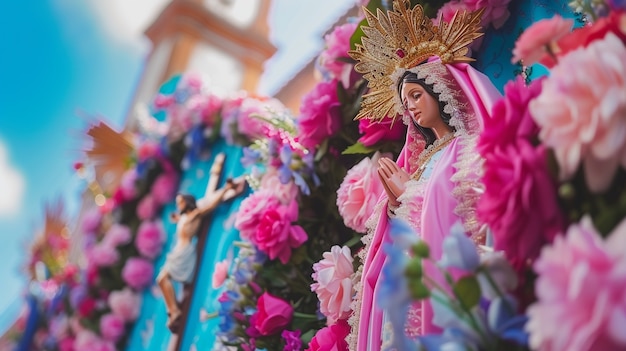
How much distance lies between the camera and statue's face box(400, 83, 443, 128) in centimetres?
119

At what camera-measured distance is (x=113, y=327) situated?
9.66 feet

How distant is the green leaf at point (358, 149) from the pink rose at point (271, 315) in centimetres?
41

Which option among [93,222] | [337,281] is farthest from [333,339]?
[93,222]

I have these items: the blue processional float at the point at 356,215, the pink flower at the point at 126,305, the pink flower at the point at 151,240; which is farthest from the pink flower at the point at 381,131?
the pink flower at the point at 126,305

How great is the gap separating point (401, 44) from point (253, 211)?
66 centimetres

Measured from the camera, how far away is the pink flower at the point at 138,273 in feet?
9.81

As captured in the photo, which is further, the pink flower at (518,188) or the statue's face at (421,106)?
the statue's face at (421,106)

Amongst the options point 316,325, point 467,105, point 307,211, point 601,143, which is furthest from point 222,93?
point 601,143

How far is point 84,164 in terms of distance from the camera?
375 cm

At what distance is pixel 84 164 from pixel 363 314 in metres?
3.03

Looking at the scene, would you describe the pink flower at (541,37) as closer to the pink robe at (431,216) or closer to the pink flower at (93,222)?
the pink robe at (431,216)

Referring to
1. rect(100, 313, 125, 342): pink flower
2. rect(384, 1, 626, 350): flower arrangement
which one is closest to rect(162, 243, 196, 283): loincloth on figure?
rect(100, 313, 125, 342): pink flower

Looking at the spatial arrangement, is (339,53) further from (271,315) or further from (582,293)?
(582,293)

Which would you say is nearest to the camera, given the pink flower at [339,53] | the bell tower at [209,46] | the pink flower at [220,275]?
the pink flower at [339,53]
